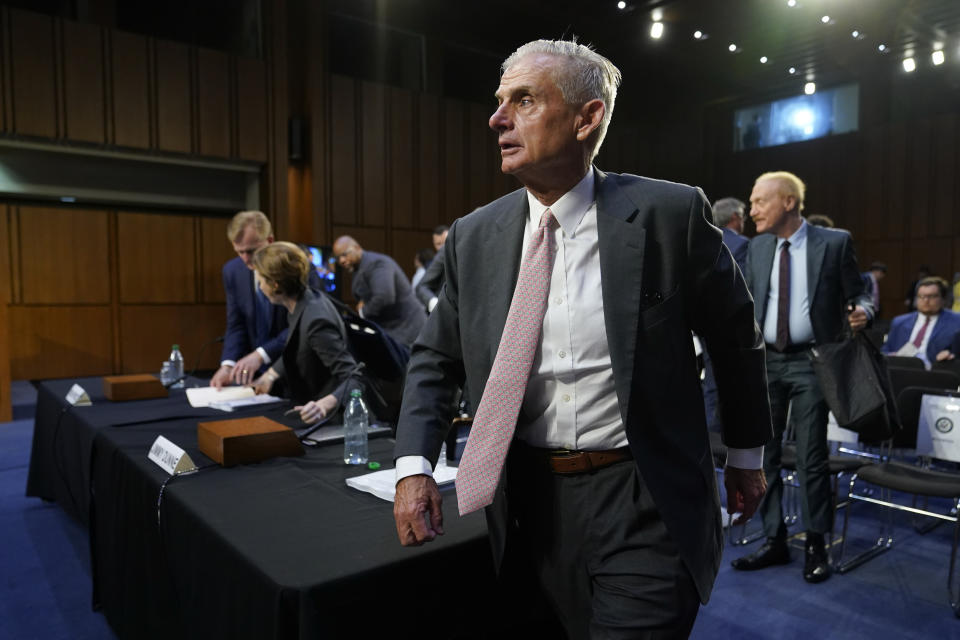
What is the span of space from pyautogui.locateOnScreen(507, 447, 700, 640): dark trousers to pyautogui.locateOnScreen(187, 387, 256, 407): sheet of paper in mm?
2013

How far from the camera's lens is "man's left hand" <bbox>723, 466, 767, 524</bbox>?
123cm

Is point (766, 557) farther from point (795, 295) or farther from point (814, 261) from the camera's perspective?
point (814, 261)

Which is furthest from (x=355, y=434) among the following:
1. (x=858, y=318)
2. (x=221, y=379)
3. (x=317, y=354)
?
(x=858, y=318)

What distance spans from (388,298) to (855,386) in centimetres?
323

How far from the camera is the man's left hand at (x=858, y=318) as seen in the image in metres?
2.62

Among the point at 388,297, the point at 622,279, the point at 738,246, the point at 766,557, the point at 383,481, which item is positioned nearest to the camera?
the point at 622,279

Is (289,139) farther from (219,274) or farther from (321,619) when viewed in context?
(321,619)

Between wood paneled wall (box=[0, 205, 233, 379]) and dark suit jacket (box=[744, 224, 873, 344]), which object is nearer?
dark suit jacket (box=[744, 224, 873, 344])

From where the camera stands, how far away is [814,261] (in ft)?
9.04

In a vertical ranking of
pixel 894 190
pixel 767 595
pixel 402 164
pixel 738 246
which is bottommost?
pixel 767 595

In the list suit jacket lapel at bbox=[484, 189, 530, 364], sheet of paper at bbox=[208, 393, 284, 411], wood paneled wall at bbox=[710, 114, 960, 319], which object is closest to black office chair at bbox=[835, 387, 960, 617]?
suit jacket lapel at bbox=[484, 189, 530, 364]

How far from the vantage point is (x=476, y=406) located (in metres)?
1.19

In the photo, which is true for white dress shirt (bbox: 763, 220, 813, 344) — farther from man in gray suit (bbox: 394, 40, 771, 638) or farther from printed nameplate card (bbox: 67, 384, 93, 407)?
printed nameplate card (bbox: 67, 384, 93, 407)

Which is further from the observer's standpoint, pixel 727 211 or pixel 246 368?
pixel 727 211
